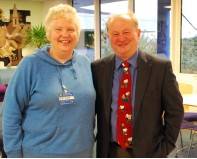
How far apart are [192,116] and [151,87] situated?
269 cm

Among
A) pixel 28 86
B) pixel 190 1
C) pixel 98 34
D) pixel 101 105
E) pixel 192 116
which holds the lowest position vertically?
pixel 192 116

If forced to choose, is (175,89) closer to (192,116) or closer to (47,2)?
(192,116)

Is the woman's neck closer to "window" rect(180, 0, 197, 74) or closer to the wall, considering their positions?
"window" rect(180, 0, 197, 74)

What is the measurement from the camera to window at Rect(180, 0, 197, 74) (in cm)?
617

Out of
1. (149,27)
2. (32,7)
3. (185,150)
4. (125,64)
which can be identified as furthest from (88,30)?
(125,64)

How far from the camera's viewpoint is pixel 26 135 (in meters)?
1.85

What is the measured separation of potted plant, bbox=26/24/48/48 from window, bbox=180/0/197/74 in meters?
4.03

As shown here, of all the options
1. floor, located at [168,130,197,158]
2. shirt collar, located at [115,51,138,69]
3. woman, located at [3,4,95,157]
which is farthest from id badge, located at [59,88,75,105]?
floor, located at [168,130,197,158]

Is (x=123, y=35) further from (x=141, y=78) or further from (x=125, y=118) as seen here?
(x=125, y=118)

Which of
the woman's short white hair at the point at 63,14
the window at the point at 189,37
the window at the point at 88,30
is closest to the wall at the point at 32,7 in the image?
the window at the point at 88,30

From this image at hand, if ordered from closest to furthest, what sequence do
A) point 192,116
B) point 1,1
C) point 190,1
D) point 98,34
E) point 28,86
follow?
point 28,86 < point 192,116 < point 190,1 < point 98,34 < point 1,1

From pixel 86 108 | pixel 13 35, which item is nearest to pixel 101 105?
pixel 86 108

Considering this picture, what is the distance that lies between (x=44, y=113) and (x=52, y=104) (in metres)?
0.07

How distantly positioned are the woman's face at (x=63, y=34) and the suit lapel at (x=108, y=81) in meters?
0.25
